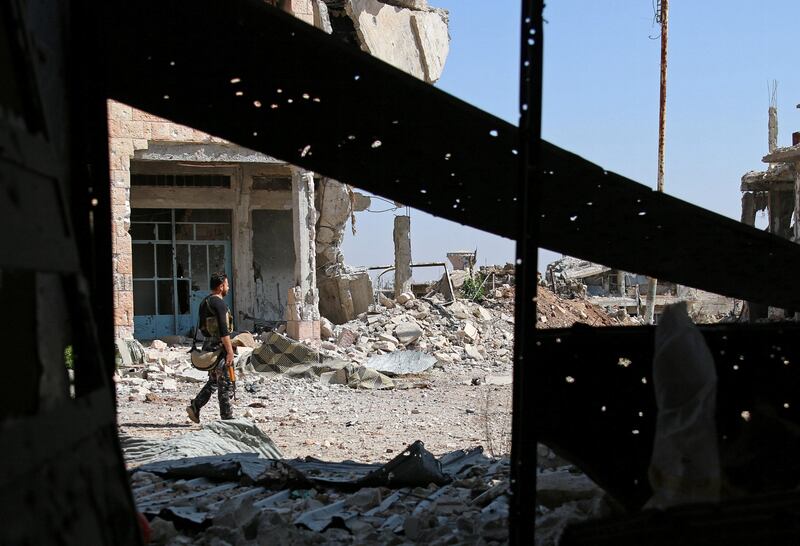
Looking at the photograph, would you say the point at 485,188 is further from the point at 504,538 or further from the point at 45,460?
the point at 45,460

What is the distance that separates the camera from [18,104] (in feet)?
5.16

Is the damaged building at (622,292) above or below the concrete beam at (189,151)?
below

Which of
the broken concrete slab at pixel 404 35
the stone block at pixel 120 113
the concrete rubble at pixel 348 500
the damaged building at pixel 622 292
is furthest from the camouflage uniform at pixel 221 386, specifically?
the damaged building at pixel 622 292

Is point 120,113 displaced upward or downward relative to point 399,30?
downward

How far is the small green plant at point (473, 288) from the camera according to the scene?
74.2 ft

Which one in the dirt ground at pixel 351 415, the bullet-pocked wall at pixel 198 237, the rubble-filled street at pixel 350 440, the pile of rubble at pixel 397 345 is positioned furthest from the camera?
the bullet-pocked wall at pixel 198 237

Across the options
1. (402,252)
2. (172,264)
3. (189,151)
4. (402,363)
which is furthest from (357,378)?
(402,252)

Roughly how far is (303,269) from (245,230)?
8.64 feet

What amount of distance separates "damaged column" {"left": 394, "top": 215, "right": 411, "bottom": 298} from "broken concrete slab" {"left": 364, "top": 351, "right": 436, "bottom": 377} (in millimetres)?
7734

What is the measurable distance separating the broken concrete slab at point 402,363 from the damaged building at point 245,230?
2286 mm

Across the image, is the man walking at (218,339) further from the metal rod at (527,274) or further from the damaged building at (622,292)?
the damaged building at (622,292)

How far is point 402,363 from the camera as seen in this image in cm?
1484

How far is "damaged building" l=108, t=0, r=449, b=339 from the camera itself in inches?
664

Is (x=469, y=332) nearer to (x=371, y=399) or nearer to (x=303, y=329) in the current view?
(x=303, y=329)
